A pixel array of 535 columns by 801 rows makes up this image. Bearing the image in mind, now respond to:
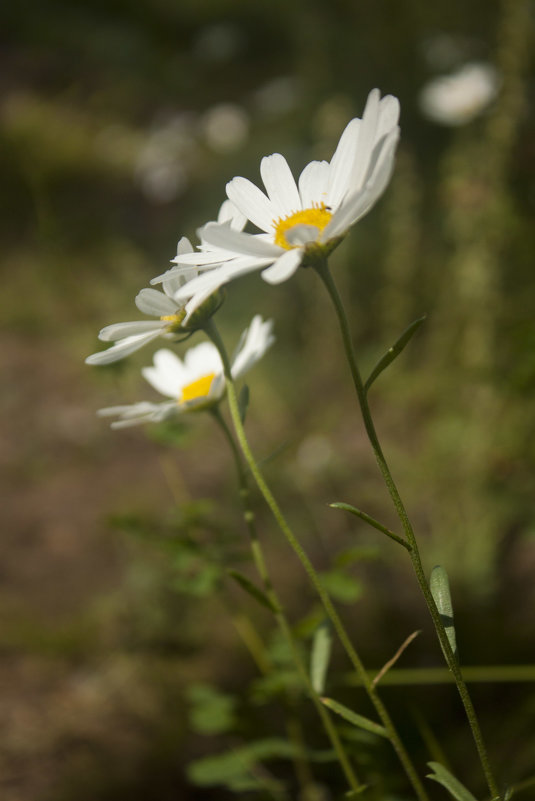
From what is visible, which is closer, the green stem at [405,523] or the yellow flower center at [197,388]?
the green stem at [405,523]

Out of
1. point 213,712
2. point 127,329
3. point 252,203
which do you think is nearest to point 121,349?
point 127,329

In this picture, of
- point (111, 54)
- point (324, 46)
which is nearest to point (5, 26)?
point (111, 54)

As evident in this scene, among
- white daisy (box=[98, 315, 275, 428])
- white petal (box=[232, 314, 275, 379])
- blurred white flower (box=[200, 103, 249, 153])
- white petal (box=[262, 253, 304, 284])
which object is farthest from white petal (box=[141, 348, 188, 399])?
blurred white flower (box=[200, 103, 249, 153])

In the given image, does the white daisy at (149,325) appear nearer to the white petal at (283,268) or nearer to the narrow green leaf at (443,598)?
the white petal at (283,268)

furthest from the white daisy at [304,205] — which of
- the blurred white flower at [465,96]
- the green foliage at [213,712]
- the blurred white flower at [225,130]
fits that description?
the blurred white flower at [225,130]

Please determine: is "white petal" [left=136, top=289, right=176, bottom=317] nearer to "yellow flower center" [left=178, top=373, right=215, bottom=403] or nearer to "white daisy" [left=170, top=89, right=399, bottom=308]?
"white daisy" [left=170, top=89, right=399, bottom=308]

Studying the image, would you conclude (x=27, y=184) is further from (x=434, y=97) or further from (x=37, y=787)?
(x=37, y=787)

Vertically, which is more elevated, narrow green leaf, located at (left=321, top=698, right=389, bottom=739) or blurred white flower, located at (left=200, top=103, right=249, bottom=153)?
blurred white flower, located at (left=200, top=103, right=249, bottom=153)
